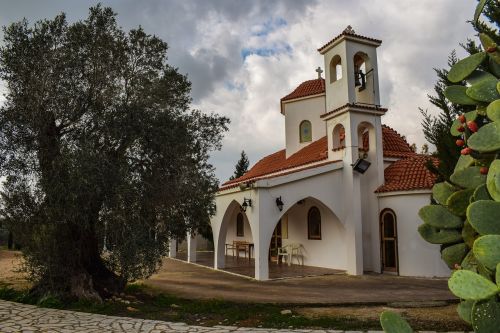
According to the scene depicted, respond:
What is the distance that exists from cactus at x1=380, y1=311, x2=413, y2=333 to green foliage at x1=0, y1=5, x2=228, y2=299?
25.1 ft

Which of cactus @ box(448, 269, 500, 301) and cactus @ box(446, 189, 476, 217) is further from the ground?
cactus @ box(446, 189, 476, 217)

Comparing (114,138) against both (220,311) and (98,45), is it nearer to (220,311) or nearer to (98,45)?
(98,45)

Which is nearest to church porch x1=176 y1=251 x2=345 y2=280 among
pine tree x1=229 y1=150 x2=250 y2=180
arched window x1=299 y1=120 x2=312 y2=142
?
arched window x1=299 y1=120 x2=312 y2=142

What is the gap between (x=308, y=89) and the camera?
21.7m

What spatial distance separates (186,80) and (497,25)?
784 centimetres

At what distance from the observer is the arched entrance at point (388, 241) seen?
14781mm

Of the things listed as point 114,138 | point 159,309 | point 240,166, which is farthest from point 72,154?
point 240,166

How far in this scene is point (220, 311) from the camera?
9164mm

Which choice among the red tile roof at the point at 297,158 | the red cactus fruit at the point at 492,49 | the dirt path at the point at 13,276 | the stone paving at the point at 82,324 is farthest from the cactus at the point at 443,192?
the red tile roof at the point at 297,158

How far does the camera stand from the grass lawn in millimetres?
7883

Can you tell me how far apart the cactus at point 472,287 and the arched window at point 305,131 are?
64.3ft

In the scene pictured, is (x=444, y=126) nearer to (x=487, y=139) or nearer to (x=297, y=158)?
(x=487, y=139)

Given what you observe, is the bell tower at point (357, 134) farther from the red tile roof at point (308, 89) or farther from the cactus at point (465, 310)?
the cactus at point (465, 310)

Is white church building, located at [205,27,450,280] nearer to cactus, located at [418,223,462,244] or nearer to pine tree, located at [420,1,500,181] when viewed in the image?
pine tree, located at [420,1,500,181]
